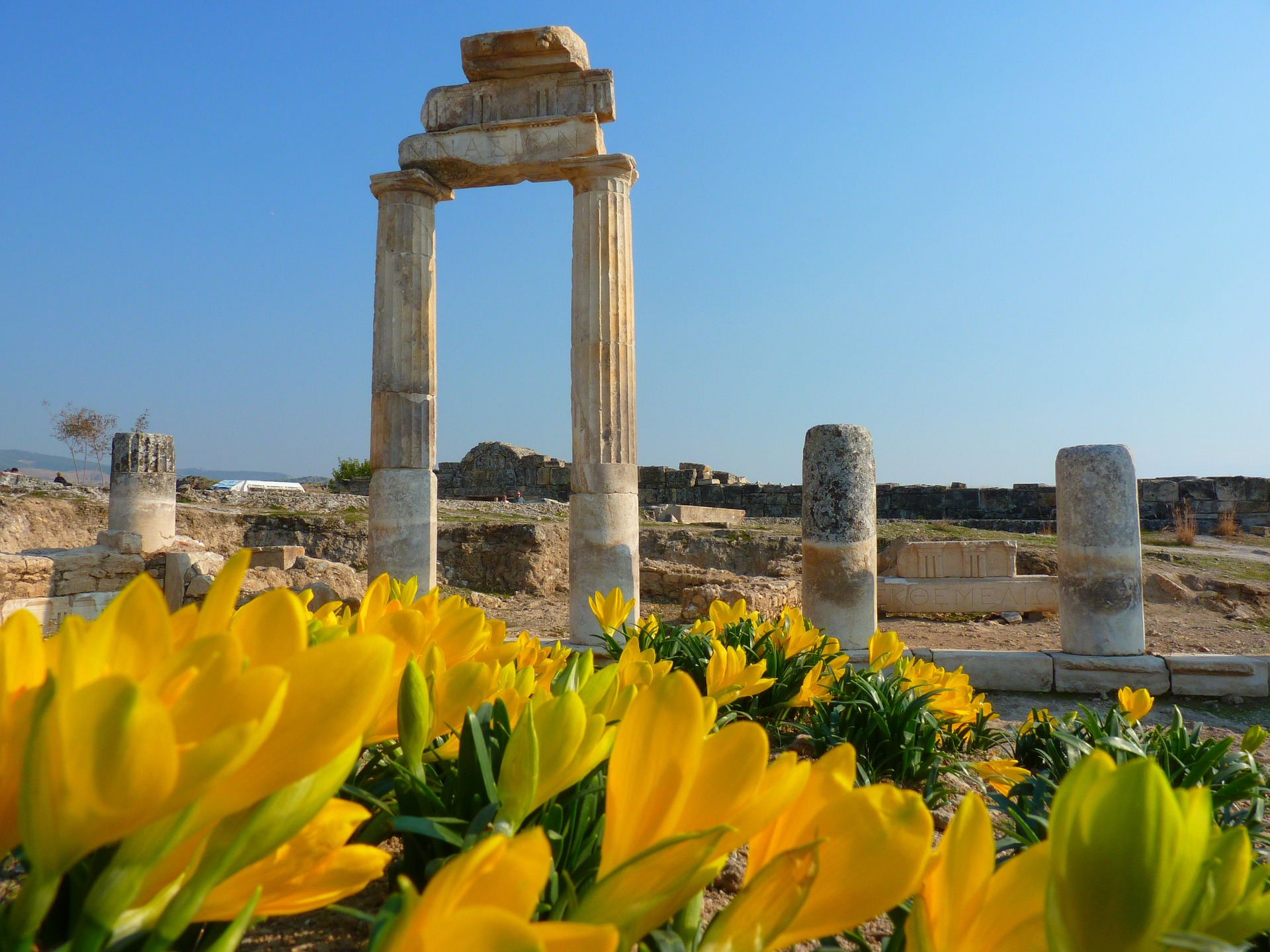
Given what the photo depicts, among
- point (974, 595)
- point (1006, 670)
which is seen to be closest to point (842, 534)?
point (1006, 670)

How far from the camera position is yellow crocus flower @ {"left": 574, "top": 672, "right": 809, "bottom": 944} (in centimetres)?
48

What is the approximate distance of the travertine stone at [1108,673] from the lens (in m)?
6.98

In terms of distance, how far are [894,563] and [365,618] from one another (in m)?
12.4

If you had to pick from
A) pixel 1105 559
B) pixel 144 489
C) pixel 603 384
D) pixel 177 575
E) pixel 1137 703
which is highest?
Result: pixel 603 384

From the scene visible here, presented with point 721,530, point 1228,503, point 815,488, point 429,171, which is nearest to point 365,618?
point 815,488

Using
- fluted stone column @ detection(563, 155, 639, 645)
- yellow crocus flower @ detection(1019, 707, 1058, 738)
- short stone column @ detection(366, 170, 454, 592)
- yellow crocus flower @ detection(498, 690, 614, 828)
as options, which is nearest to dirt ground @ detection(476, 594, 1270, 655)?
fluted stone column @ detection(563, 155, 639, 645)

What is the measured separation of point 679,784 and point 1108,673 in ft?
26.3

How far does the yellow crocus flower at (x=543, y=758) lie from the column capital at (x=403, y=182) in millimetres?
8754

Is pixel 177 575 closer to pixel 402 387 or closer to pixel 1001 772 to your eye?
pixel 402 387

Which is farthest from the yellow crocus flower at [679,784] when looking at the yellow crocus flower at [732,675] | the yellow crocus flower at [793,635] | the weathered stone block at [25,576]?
the weathered stone block at [25,576]

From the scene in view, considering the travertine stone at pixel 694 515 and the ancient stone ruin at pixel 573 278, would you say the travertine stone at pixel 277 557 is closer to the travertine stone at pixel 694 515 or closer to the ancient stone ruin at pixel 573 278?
the ancient stone ruin at pixel 573 278

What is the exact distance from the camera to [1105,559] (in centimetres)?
737

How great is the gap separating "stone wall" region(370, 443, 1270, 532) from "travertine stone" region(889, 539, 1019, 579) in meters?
6.26

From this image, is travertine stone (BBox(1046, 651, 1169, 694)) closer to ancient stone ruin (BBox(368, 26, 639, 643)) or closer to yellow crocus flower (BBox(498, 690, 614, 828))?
ancient stone ruin (BBox(368, 26, 639, 643))
